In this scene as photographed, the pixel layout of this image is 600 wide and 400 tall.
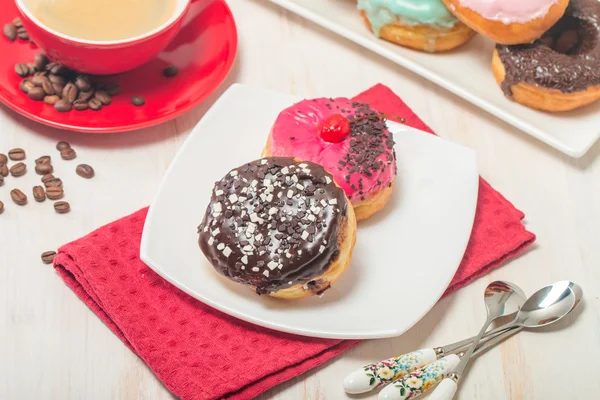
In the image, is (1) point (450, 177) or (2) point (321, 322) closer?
(2) point (321, 322)

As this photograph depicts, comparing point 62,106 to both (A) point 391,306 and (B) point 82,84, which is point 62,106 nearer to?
(B) point 82,84

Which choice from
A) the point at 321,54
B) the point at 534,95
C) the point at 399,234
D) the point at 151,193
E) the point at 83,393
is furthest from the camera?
the point at 321,54

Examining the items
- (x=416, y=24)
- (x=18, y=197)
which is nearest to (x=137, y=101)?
(x=18, y=197)

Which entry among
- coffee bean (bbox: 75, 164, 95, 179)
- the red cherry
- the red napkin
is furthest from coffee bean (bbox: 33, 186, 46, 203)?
the red cherry

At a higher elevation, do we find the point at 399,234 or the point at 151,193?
the point at 399,234

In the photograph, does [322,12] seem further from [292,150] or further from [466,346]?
[466,346]

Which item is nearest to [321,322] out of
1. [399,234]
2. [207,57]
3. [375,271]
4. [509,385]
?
[375,271]
